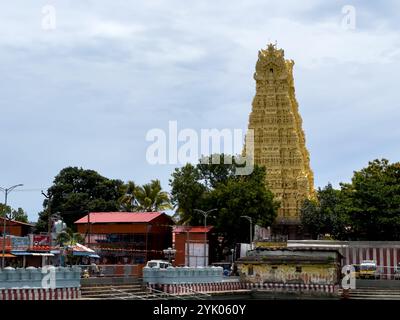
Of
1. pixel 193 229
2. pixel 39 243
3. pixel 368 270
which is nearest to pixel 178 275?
pixel 39 243

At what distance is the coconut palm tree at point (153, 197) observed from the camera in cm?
9356

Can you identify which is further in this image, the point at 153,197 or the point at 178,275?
the point at 153,197

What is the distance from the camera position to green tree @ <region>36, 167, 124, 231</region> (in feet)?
321

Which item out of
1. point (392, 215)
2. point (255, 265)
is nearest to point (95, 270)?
point (255, 265)

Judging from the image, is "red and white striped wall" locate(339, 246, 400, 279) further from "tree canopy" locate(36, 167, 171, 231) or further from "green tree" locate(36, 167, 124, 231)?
"green tree" locate(36, 167, 124, 231)

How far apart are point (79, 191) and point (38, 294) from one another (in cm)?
6868

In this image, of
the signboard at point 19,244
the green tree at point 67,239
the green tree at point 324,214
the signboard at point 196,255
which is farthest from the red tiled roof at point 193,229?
the signboard at point 19,244

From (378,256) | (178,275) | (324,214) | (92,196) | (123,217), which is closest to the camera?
(178,275)

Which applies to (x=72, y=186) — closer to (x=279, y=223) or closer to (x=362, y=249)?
(x=279, y=223)

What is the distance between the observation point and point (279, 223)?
96125 mm

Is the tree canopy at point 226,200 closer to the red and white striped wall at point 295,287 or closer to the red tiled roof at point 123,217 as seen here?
the red tiled roof at point 123,217

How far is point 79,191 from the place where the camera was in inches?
4055

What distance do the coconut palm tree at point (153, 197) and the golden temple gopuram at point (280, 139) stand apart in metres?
14.8

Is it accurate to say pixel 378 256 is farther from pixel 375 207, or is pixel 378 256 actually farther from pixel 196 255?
pixel 196 255
